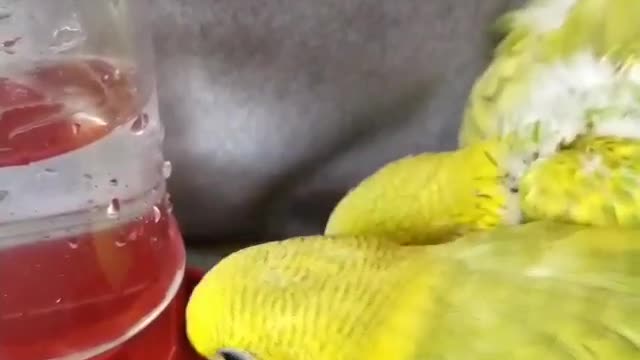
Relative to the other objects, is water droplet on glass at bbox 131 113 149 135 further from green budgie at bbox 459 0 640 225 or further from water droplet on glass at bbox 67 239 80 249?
green budgie at bbox 459 0 640 225

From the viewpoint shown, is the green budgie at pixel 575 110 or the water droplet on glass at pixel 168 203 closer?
the green budgie at pixel 575 110

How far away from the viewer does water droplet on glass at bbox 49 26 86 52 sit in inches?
22.4

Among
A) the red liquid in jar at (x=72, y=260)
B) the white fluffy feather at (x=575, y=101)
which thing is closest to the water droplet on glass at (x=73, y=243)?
the red liquid in jar at (x=72, y=260)

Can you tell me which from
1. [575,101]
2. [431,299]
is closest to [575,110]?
[575,101]

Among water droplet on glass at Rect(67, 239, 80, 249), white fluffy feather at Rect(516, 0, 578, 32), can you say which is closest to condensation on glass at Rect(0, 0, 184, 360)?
water droplet on glass at Rect(67, 239, 80, 249)

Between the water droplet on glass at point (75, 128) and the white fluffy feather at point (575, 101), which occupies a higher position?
the white fluffy feather at point (575, 101)

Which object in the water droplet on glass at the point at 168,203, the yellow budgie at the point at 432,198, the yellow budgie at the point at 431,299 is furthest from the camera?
the water droplet on glass at the point at 168,203

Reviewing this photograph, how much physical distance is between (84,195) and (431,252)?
0.63ft

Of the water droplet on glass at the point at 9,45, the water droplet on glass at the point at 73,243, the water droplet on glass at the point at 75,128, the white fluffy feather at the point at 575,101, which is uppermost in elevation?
the white fluffy feather at the point at 575,101

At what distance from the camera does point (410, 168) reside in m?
0.50

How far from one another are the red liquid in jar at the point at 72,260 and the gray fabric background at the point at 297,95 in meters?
0.07

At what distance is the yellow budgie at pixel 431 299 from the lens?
371mm

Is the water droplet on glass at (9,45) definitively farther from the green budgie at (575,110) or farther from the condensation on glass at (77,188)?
the green budgie at (575,110)

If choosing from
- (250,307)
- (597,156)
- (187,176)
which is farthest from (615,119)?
(187,176)
